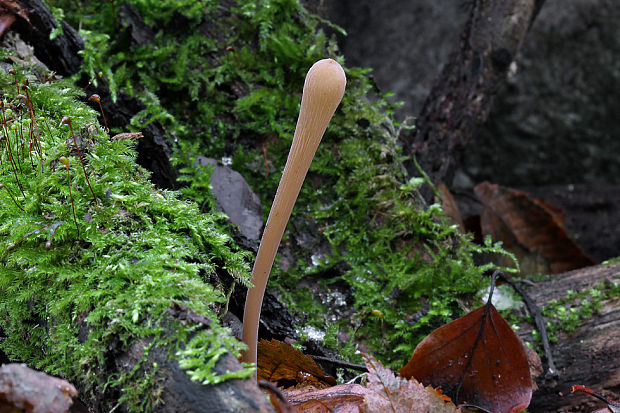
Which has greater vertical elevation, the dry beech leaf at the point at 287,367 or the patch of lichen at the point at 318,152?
the patch of lichen at the point at 318,152

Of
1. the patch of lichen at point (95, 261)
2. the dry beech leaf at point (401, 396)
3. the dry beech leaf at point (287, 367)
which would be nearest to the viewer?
the patch of lichen at point (95, 261)

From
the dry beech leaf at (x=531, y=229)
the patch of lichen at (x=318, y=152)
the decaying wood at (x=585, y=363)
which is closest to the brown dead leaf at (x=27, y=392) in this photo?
the patch of lichen at (x=318, y=152)

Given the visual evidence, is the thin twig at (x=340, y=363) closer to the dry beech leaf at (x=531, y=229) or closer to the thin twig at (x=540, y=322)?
the thin twig at (x=540, y=322)

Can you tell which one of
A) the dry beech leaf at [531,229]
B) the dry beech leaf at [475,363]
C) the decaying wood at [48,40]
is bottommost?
the dry beech leaf at [531,229]

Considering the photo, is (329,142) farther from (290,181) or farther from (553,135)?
(553,135)

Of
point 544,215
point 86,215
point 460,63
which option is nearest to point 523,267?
point 544,215

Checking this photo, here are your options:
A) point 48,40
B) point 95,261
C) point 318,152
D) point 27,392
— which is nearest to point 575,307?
point 318,152

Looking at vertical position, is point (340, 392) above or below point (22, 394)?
below
